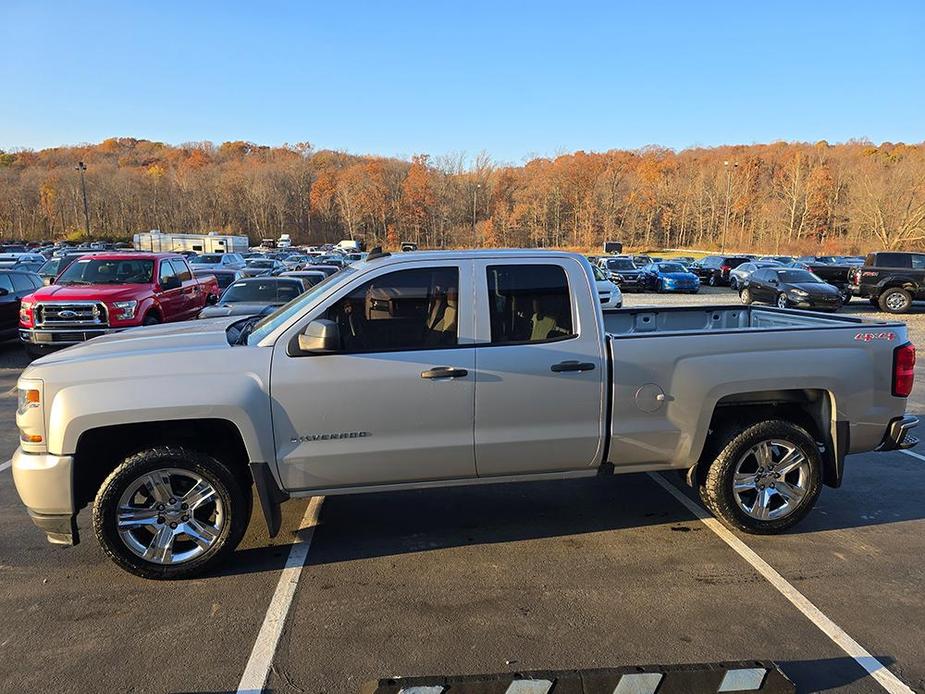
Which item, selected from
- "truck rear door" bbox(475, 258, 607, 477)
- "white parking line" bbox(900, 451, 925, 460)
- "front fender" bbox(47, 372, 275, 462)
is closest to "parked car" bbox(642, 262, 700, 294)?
"white parking line" bbox(900, 451, 925, 460)

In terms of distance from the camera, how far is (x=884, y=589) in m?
3.73

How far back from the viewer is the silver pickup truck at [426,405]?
3.66 m

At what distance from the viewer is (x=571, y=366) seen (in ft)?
13.0

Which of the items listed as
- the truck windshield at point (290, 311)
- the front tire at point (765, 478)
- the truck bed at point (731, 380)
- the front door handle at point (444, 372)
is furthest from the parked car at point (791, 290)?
the truck windshield at point (290, 311)

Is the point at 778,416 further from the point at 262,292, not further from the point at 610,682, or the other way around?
the point at 262,292

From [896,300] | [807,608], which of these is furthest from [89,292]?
[896,300]

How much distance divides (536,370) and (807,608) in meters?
2.04

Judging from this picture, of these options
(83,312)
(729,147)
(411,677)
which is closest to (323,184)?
(729,147)

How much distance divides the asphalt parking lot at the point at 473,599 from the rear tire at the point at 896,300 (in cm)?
1919

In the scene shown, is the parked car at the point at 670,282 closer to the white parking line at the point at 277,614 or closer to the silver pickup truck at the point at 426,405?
the silver pickup truck at the point at 426,405

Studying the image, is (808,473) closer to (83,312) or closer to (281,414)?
(281,414)

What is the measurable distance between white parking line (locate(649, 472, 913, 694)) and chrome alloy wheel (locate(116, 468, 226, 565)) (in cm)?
341

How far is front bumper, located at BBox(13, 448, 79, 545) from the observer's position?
11.8 ft

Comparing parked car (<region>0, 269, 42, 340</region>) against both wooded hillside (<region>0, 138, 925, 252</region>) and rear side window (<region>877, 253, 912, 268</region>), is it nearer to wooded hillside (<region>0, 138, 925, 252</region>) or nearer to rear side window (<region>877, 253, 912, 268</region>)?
rear side window (<region>877, 253, 912, 268</region>)
